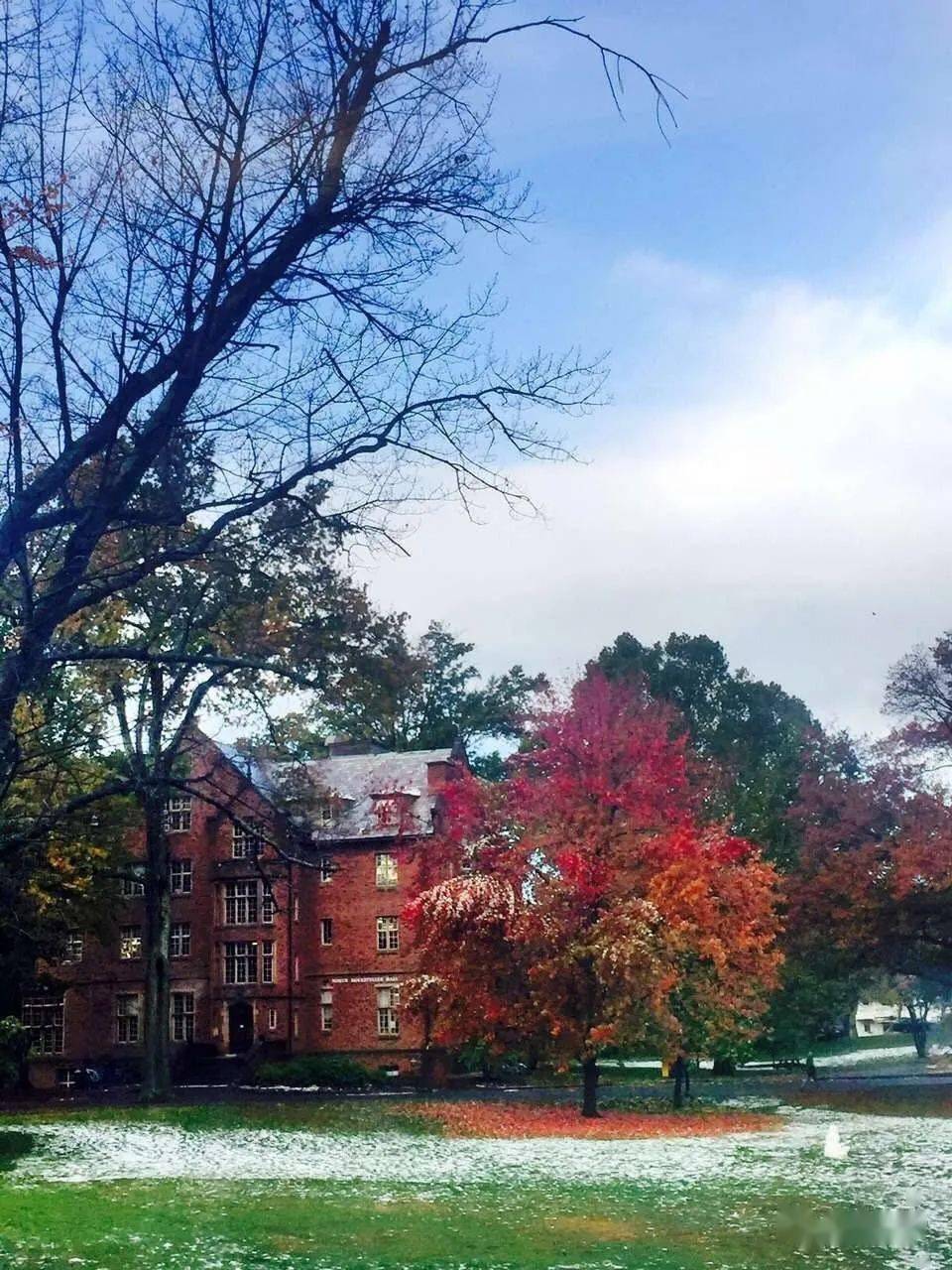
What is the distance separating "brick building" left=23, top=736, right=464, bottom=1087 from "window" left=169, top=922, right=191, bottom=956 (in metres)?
0.06

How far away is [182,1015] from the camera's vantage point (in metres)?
58.3

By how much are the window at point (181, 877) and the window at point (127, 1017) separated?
4480 millimetres

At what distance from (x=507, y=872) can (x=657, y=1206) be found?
14.4 meters

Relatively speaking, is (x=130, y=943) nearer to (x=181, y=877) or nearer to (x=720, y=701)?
(x=181, y=877)

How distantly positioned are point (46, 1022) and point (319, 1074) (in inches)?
590

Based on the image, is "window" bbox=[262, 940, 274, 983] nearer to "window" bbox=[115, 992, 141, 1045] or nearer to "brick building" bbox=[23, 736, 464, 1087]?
"brick building" bbox=[23, 736, 464, 1087]

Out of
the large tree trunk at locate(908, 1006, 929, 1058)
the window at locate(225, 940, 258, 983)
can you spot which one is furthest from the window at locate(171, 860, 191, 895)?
the large tree trunk at locate(908, 1006, 929, 1058)

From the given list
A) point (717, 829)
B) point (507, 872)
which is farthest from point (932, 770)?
point (507, 872)

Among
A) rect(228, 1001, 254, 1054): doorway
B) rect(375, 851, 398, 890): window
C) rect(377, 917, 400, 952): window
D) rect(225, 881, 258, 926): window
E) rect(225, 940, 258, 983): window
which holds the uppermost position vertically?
rect(375, 851, 398, 890): window

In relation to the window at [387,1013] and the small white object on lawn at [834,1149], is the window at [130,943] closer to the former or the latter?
the window at [387,1013]

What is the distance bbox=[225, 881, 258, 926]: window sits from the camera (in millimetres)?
58656

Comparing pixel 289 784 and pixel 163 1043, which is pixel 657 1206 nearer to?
pixel 289 784

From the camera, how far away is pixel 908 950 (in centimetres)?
4041

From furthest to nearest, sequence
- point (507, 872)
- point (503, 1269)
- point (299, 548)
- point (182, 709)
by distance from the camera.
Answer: point (507, 872) → point (182, 709) → point (299, 548) → point (503, 1269)
